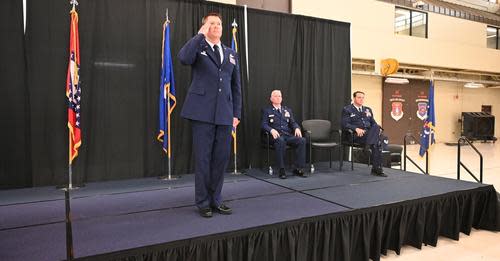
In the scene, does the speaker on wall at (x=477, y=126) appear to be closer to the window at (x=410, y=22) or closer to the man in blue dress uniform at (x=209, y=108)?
the window at (x=410, y=22)

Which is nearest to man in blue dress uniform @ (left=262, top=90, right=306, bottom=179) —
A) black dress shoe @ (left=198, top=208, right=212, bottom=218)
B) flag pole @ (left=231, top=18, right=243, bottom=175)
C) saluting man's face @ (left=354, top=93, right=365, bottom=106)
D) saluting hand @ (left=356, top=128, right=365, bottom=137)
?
flag pole @ (left=231, top=18, right=243, bottom=175)

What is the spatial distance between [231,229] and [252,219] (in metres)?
0.25

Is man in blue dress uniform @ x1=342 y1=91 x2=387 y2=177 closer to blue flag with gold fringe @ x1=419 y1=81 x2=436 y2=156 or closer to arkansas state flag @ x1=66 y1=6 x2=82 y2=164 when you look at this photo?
blue flag with gold fringe @ x1=419 y1=81 x2=436 y2=156

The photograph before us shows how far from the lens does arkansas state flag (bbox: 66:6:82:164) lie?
321cm

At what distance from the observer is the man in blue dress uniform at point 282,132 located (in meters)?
3.95

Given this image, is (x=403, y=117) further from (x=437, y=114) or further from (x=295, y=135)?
(x=295, y=135)

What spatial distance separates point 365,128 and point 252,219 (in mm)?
2714

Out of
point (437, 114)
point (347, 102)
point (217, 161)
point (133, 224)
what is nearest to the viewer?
point (133, 224)

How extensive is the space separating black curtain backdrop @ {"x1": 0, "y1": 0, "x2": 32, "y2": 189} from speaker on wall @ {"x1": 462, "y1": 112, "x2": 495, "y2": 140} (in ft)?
44.4

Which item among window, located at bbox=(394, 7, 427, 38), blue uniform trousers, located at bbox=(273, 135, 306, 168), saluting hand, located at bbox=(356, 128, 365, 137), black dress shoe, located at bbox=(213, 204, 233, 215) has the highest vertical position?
window, located at bbox=(394, 7, 427, 38)

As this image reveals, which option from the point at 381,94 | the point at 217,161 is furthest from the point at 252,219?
the point at 381,94

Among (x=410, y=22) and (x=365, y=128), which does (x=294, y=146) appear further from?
(x=410, y=22)

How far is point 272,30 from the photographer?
469 cm

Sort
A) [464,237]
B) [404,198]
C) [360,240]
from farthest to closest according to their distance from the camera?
[464,237], [404,198], [360,240]
